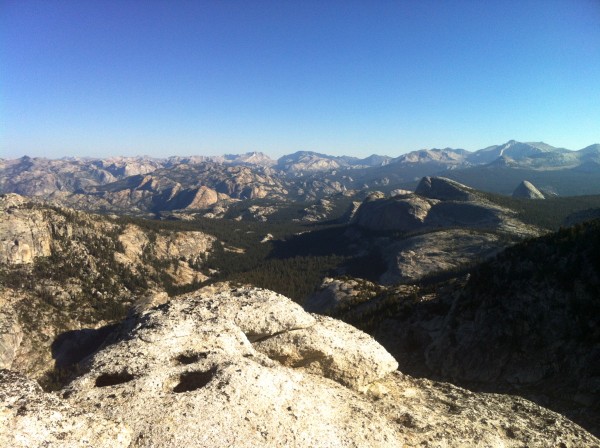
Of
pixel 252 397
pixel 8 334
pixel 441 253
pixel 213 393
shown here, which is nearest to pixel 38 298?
pixel 8 334

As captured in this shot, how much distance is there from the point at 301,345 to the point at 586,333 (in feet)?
94.0

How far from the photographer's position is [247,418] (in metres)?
15.0

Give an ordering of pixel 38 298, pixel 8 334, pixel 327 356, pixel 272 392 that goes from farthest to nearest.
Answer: pixel 38 298
pixel 8 334
pixel 327 356
pixel 272 392

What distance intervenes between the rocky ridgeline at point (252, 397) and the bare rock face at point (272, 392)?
6cm

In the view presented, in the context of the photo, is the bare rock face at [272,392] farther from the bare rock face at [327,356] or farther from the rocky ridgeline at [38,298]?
the rocky ridgeline at [38,298]

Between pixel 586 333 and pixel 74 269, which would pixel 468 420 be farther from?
pixel 74 269

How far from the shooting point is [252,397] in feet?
52.4

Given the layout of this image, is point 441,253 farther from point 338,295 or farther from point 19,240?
point 19,240

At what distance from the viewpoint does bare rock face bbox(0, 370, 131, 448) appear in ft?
37.5

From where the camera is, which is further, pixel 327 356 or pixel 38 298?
pixel 38 298

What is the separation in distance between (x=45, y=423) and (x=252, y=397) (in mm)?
7923

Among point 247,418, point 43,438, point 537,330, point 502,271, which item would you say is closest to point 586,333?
point 537,330

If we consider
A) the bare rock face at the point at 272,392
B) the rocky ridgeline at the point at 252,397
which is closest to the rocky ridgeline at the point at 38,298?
the bare rock face at the point at 272,392

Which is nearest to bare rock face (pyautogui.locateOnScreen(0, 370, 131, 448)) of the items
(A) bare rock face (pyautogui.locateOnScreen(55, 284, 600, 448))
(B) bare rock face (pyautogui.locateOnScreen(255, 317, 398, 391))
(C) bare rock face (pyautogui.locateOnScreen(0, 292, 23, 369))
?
(A) bare rock face (pyautogui.locateOnScreen(55, 284, 600, 448))
